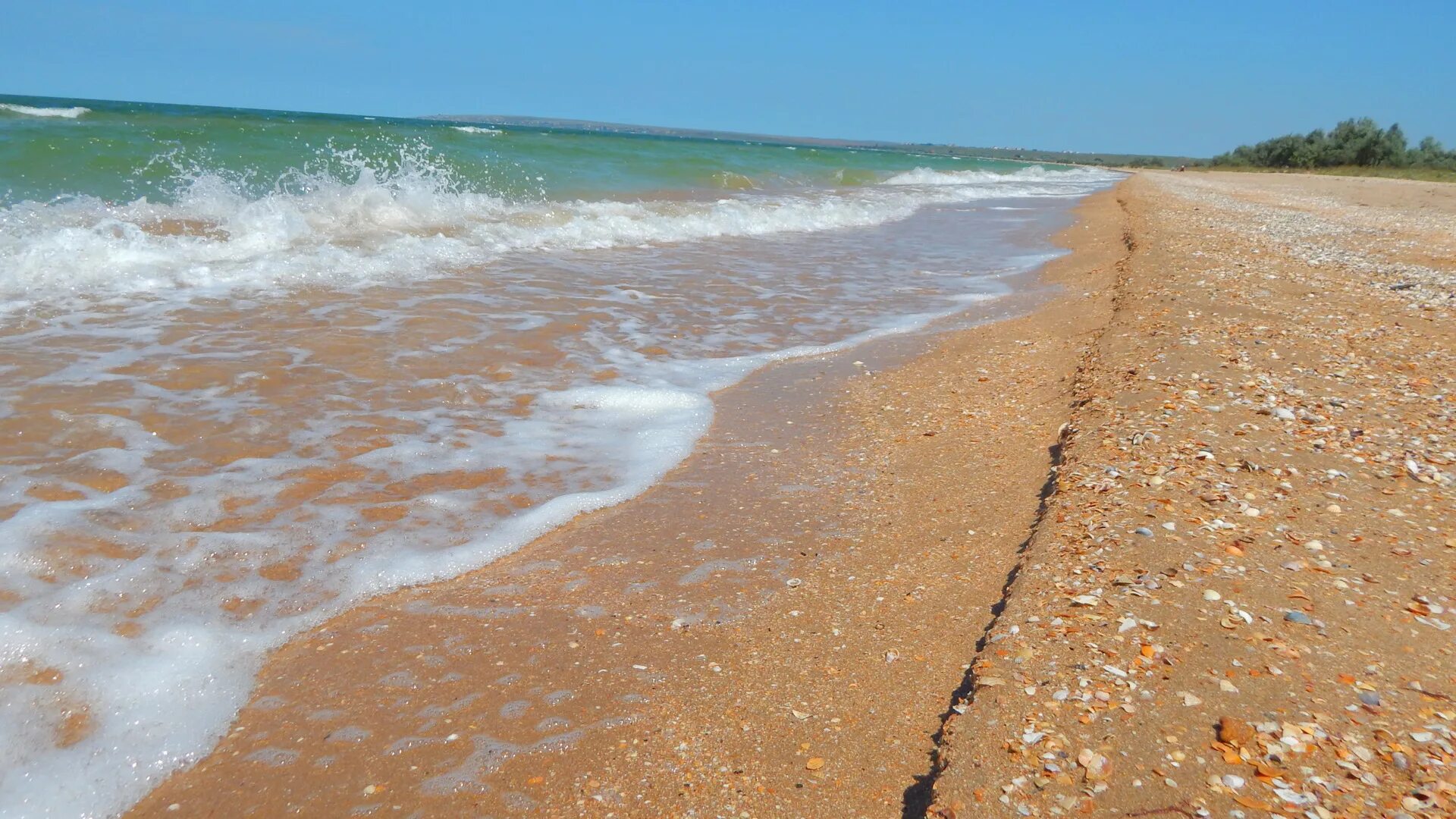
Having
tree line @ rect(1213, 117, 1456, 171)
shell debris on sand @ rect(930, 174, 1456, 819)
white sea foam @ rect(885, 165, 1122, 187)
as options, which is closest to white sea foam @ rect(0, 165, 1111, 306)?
shell debris on sand @ rect(930, 174, 1456, 819)

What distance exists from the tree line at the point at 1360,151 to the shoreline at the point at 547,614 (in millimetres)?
48686

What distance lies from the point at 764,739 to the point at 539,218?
9449 mm

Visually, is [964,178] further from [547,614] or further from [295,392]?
[547,614]

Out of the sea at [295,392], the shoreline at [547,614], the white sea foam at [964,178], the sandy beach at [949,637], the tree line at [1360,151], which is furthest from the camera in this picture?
the tree line at [1360,151]

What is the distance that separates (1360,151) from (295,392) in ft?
175

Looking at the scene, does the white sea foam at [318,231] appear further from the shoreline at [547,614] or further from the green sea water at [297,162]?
the shoreline at [547,614]

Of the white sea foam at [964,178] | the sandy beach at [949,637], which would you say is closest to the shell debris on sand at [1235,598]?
the sandy beach at [949,637]

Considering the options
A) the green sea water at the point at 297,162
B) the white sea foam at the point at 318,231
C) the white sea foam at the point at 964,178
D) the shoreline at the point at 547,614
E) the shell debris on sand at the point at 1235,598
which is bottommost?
the shoreline at the point at 547,614

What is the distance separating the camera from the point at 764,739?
6.29ft

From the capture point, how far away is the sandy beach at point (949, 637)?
1.73 m

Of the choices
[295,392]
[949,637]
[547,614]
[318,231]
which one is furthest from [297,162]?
[949,637]

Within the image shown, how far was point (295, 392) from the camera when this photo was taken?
398 cm

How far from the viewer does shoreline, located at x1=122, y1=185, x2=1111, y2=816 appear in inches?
73.6

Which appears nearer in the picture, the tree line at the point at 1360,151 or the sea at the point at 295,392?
the sea at the point at 295,392
